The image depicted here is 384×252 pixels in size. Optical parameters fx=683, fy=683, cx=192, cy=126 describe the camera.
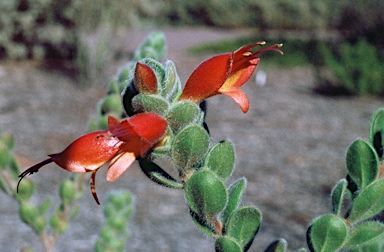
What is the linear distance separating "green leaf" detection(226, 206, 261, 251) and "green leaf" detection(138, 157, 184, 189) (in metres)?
0.06

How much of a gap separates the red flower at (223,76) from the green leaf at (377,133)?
0.49 feet

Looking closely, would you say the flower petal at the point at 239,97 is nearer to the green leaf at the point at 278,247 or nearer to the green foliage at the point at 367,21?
the green leaf at the point at 278,247

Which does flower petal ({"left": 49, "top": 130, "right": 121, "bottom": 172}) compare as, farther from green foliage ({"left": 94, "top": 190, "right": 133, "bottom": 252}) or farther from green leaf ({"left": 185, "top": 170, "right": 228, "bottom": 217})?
green foliage ({"left": 94, "top": 190, "right": 133, "bottom": 252})

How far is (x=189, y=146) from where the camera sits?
0.53 m

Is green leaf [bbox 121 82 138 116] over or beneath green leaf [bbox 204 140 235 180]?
over

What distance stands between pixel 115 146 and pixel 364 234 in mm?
249

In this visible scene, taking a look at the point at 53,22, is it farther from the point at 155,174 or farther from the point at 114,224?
the point at 155,174

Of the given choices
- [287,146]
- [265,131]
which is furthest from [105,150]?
[265,131]

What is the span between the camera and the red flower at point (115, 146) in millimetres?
512

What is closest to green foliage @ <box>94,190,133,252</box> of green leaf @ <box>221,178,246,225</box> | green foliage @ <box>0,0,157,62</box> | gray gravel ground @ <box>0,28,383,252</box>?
green leaf @ <box>221,178,246,225</box>

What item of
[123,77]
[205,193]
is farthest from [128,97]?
[123,77]

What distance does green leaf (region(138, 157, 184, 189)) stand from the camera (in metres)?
0.55

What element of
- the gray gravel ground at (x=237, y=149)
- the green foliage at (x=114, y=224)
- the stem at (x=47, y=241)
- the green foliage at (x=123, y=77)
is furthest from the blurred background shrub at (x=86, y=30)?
the green foliage at (x=123, y=77)

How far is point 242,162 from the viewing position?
6520 millimetres
